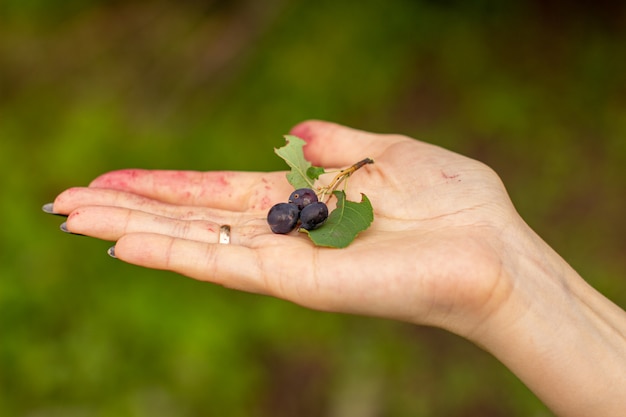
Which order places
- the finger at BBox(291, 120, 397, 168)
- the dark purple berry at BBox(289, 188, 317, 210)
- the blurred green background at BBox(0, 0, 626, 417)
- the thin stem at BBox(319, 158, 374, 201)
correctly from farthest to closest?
the blurred green background at BBox(0, 0, 626, 417), the finger at BBox(291, 120, 397, 168), the thin stem at BBox(319, 158, 374, 201), the dark purple berry at BBox(289, 188, 317, 210)

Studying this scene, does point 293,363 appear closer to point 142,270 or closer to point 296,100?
point 142,270

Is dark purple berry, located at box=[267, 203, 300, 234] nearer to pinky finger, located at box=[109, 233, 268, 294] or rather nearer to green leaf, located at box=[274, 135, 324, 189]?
pinky finger, located at box=[109, 233, 268, 294]

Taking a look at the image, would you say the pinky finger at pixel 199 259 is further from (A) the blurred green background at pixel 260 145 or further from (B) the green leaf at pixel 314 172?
(A) the blurred green background at pixel 260 145

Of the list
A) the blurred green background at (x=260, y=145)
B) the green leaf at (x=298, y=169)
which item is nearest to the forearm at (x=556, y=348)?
the green leaf at (x=298, y=169)

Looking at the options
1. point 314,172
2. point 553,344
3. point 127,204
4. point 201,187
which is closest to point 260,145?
point 201,187

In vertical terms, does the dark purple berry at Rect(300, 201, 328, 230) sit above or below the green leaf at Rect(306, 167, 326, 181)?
below

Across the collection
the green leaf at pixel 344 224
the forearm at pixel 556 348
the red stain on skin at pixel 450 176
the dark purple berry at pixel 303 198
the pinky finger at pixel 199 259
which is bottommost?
the forearm at pixel 556 348

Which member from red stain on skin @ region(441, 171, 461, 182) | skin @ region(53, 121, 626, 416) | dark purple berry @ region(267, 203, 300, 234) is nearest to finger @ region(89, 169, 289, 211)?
skin @ region(53, 121, 626, 416)
